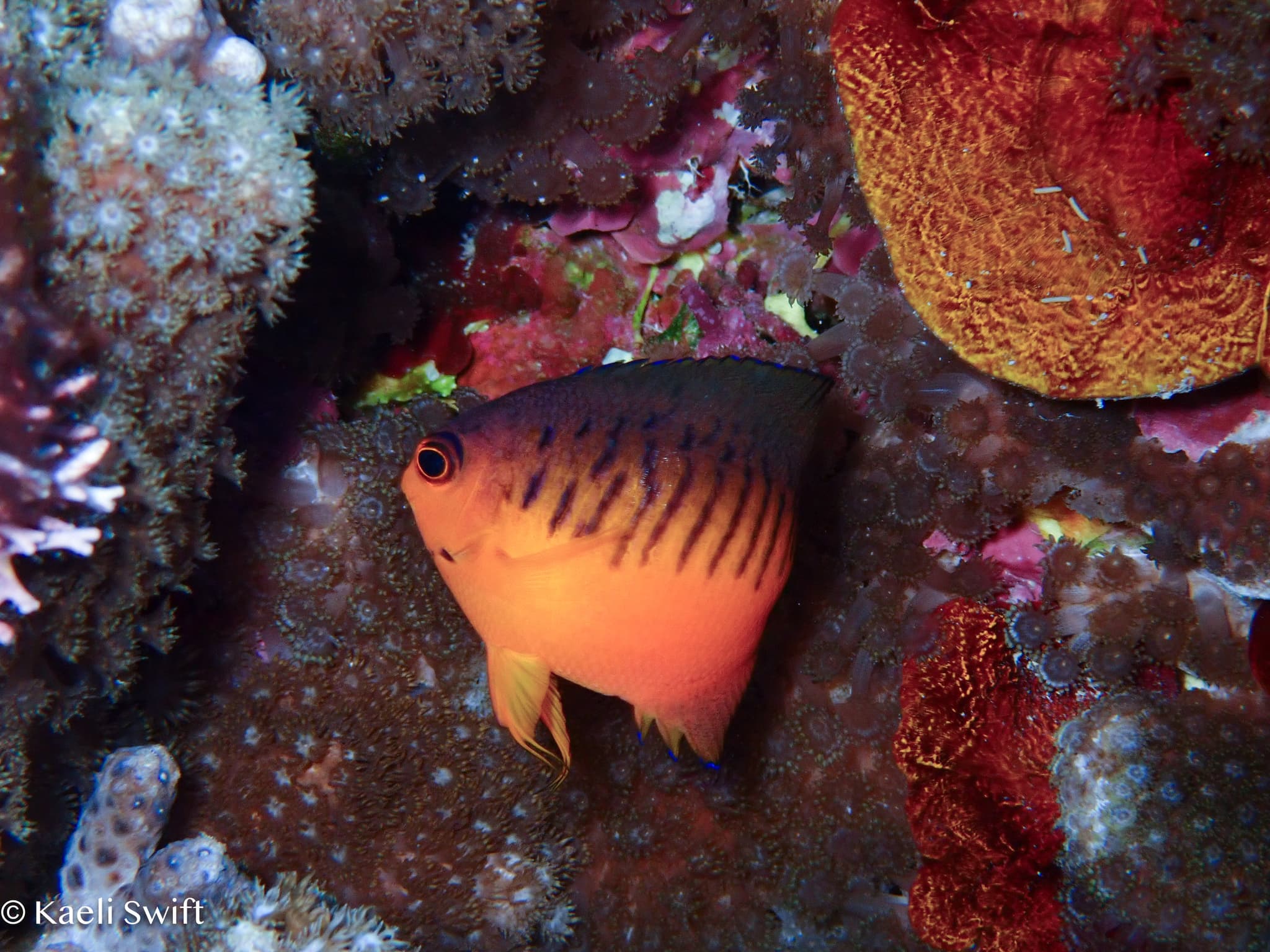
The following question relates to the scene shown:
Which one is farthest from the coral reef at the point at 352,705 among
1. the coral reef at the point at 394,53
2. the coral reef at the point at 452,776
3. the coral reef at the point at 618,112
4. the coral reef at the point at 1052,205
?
the coral reef at the point at 1052,205

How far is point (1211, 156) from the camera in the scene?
1994 millimetres

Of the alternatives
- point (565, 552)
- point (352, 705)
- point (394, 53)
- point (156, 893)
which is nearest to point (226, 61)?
point (394, 53)

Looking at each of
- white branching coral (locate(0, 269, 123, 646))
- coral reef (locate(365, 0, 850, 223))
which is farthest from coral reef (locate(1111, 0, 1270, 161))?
white branching coral (locate(0, 269, 123, 646))

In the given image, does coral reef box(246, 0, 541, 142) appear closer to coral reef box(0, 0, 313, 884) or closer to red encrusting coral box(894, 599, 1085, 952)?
coral reef box(0, 0, 313, 884)

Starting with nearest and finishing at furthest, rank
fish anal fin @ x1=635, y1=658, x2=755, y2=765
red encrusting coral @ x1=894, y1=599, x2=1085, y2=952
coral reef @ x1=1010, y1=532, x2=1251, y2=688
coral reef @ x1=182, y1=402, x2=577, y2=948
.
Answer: fish anal fin @ x1=635, y1=658, x2=755, y2=765
coral reef @ x1=1010, y1=532, x2=1251, y2=688
red encrusting coral @ x1=894, y1=599, x2=1085, y2=952
coral reef @ x1=182, y1=402, x2=577, y2=948

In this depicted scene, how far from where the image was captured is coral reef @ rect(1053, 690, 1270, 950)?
225cm

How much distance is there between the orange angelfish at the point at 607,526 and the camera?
2.09m

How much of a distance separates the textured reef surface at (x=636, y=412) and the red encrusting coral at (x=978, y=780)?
15mm

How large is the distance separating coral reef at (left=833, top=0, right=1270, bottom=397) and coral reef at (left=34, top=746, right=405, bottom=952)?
285 centimetres

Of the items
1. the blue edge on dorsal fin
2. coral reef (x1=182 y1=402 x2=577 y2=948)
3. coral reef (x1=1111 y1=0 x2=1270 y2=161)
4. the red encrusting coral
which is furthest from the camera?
coral reef (x1=182 y1=402 x2=577 y2=948)

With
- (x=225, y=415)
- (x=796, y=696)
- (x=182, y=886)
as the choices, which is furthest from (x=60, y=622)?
(x=796, y=696)

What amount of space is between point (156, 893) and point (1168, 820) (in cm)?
333

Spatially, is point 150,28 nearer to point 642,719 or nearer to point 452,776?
point 642,719

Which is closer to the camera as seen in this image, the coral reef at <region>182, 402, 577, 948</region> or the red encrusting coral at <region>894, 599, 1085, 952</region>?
the red encrusting coral at <region>894, 599, 1085, 952</region>
